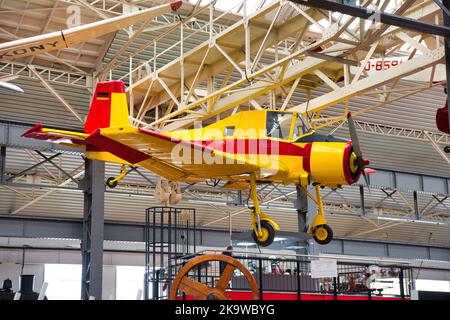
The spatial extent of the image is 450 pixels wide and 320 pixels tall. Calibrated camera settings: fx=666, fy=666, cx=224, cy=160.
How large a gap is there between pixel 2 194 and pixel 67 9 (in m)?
12.7

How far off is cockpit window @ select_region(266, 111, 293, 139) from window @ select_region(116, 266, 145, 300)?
25.6 m

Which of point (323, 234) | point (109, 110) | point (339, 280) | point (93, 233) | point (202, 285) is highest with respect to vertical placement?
point (109, 110)

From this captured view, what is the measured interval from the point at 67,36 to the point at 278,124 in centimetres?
449

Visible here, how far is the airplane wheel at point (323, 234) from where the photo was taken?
1338 cm

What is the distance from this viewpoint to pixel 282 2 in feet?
45.8

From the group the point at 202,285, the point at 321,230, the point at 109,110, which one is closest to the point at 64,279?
the point at 109,110

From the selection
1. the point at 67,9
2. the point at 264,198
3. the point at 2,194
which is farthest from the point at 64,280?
the point at 67,9

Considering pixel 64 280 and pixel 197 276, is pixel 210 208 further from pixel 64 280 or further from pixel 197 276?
pixel 197 276

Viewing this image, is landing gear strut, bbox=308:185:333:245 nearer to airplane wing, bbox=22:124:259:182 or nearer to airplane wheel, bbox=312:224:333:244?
airplane wheel, bbox=312:224:333:244

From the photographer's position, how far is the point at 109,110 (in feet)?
51.8

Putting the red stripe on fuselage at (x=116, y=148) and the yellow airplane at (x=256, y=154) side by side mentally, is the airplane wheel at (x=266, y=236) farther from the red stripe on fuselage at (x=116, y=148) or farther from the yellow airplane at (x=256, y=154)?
the red stripe on fuselage at (x=116, y=148)

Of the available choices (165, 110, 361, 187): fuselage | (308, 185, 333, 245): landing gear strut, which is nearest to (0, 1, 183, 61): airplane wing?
(165, 110, 361, 187): fuselage

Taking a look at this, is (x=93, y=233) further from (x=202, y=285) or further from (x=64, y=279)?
(x=64, y=279)

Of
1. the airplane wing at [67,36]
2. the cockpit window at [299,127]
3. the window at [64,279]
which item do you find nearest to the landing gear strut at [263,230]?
the cockpit window at [299,127]
